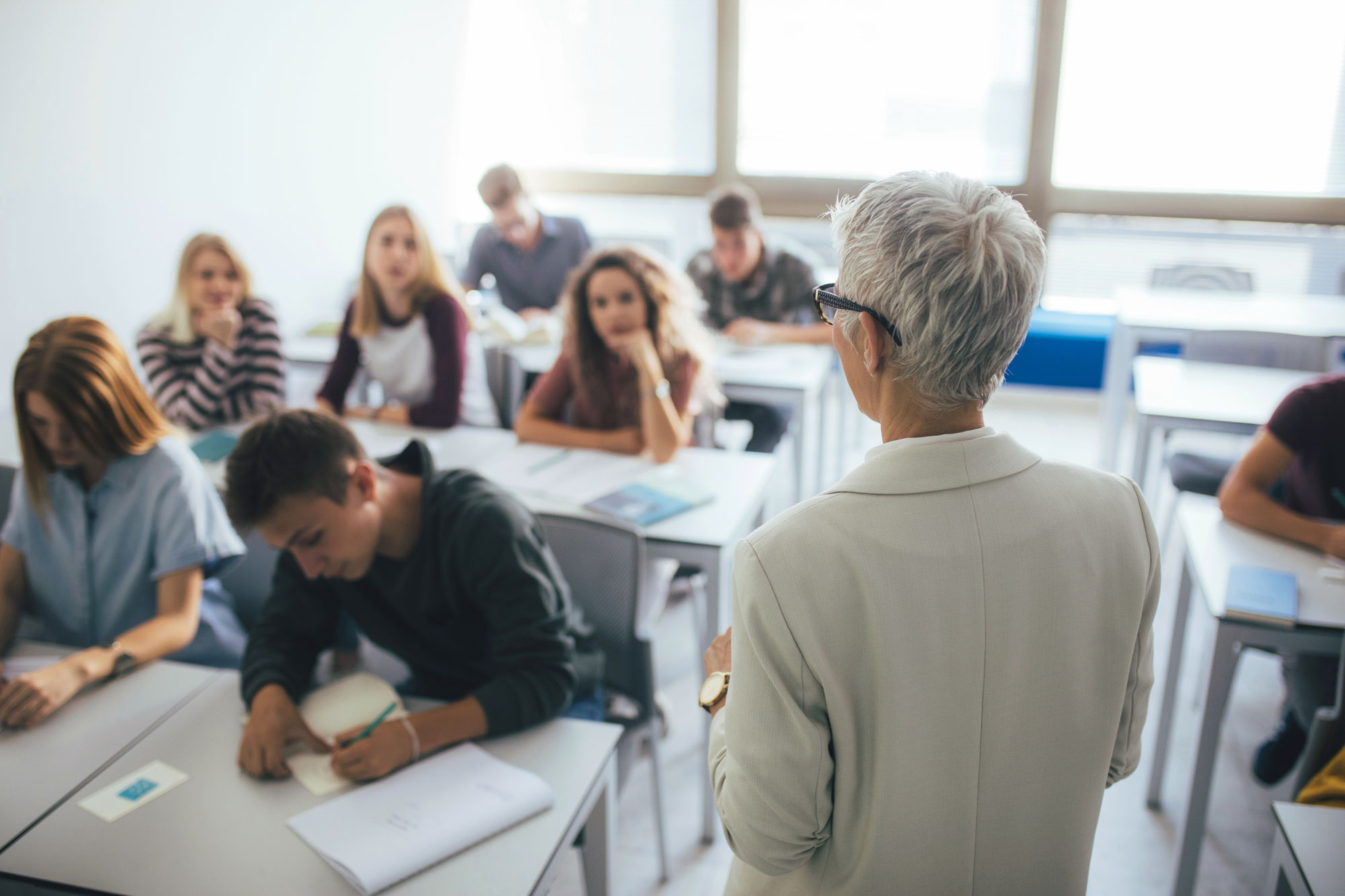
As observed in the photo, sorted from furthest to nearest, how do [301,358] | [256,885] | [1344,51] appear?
[1344,51]
[301,358]
[256,885]

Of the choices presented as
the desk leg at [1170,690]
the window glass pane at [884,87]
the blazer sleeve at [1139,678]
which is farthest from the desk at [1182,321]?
the blazer sleeve at [1139,678]

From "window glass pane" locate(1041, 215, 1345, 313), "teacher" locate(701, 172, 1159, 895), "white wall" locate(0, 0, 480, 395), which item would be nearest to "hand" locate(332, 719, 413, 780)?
"teacher" locate(701, 172, 1159, 895)

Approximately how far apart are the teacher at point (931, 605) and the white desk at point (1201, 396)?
7.12 ft

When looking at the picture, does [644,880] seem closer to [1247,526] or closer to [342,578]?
[342,578]

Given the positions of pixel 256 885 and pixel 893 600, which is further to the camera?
pixel 256 885

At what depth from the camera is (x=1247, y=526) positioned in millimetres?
1967

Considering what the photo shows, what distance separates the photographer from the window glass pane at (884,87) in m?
4.98

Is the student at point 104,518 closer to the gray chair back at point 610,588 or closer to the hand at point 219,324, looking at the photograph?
the gray chair back at point 610,588

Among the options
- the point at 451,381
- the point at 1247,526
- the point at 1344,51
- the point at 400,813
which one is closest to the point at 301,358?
the point at 451,381

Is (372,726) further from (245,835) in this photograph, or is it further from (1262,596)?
(1262,596)

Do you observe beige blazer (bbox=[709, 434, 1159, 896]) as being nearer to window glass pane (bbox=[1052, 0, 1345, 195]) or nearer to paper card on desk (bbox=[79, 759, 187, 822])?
paper card on desk (bbox=[79, 759, 187, 822])

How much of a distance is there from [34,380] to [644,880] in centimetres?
158

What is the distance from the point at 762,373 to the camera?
10.7 feet

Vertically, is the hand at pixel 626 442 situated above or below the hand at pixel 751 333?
below
